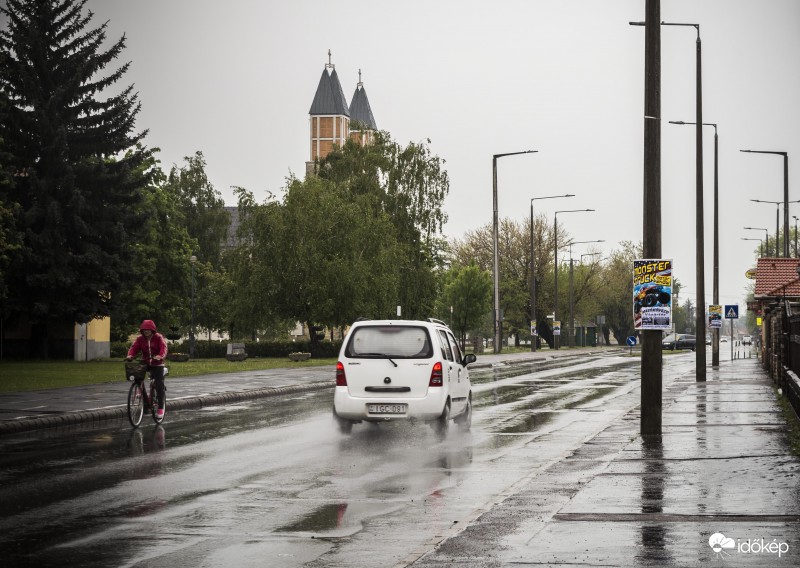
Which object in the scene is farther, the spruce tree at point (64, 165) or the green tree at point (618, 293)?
the green tree at point (618, 293)

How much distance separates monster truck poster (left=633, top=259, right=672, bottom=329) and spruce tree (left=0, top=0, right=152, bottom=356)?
37.5 meters

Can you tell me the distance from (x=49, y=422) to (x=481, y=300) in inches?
2681

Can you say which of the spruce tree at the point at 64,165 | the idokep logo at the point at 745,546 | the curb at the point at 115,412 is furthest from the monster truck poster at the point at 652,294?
the spruce tree at the point at 64,165

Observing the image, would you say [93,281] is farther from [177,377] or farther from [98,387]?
[98,387]

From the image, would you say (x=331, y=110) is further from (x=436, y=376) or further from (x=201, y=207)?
(x=436, y=376)

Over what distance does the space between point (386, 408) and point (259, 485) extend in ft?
18.6

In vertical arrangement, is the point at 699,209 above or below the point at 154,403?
above

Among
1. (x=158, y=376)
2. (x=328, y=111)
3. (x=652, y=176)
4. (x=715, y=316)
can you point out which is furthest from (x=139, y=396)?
(x=328, y=111)

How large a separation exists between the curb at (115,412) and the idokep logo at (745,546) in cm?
1370

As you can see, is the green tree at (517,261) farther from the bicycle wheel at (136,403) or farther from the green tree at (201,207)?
the bicycle wheel at (136,403)

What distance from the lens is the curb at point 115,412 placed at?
1983cm

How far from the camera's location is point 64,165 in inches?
2020

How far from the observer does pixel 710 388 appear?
29938 mm

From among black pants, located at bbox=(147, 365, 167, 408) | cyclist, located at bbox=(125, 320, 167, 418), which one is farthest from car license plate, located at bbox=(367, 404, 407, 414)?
black pants, located at bbox=(147, 365, 167, 408)
